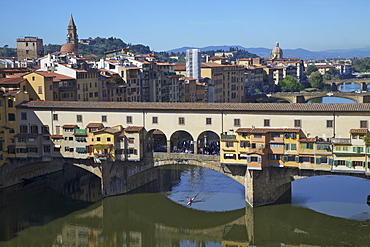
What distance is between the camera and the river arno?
3081cm

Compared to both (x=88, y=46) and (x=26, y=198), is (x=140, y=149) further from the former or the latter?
(x=88, y=46)

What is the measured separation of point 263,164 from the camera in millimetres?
33375

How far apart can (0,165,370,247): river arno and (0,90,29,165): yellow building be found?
2.98 metres

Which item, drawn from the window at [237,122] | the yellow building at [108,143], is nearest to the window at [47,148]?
the yellow building at [108,143]

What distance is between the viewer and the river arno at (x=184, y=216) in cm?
3081

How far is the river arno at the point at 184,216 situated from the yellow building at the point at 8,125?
9.78 ft

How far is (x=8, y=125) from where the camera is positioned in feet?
128

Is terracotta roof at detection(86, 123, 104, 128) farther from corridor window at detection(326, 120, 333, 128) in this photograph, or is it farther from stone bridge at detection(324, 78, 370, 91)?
stone bridge at detection(324, 78, 370, 91)

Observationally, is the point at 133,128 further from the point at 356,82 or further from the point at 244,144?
the point at 356,82

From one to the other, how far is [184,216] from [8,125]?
14161mm

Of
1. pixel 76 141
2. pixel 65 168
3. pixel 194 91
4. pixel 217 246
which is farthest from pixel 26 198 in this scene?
pixel 194 91

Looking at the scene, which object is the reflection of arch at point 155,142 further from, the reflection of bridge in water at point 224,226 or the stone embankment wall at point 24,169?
the stone embankment wall at point 24,169

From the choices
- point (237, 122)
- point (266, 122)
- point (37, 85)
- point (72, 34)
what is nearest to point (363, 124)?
point (266, 122)

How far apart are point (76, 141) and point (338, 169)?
17.0 meters
